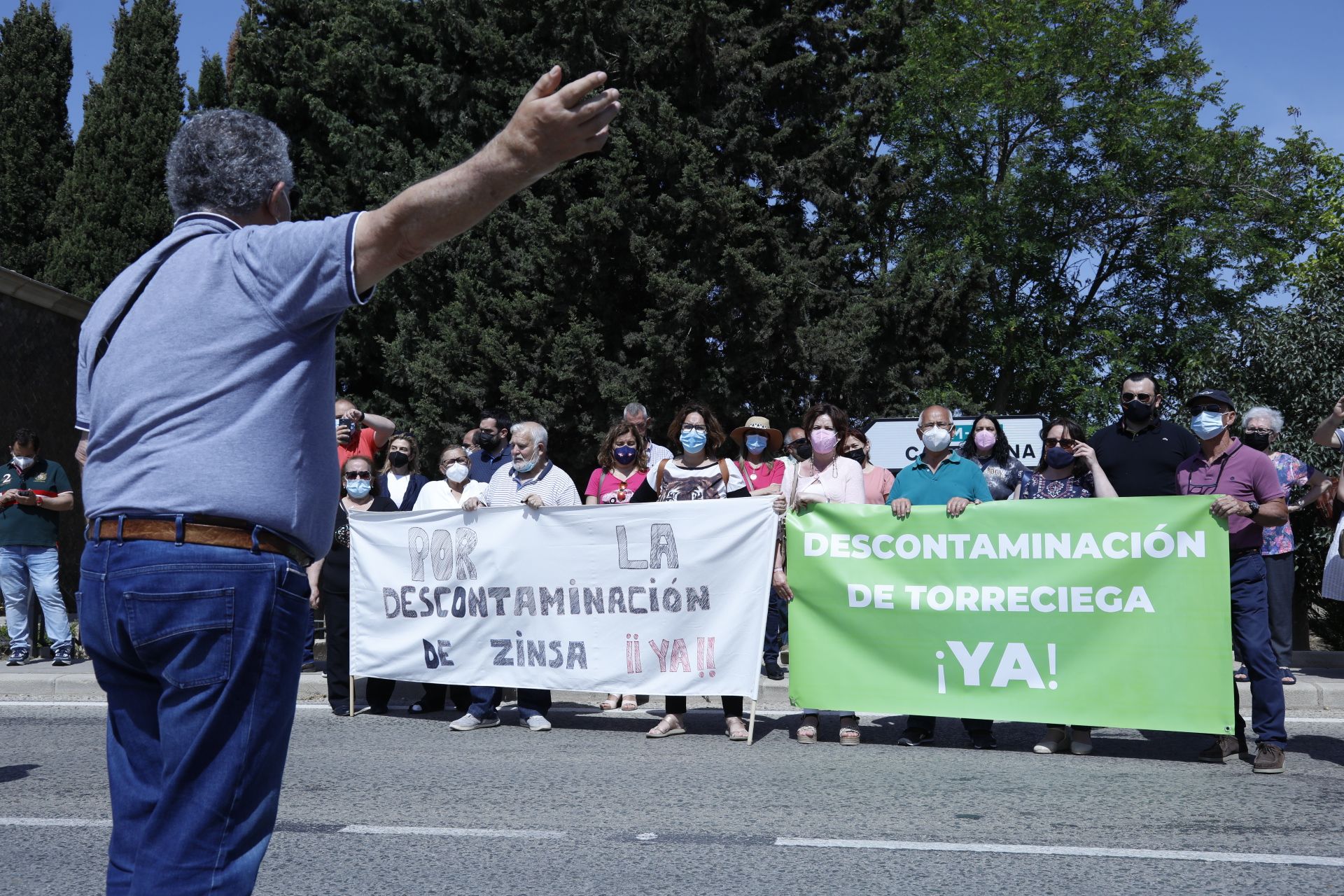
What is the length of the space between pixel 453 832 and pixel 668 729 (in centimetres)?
284

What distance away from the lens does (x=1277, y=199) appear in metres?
28.3

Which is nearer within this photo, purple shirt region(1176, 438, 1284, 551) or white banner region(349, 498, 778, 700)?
purple shirt region(1176, 438, 1284, 551)

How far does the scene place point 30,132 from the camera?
33.0m

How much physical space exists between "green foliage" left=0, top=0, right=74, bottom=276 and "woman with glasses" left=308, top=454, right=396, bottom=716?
26917mm

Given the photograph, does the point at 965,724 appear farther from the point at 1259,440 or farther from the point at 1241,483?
the point at 1259,440

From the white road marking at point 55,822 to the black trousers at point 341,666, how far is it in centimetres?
336

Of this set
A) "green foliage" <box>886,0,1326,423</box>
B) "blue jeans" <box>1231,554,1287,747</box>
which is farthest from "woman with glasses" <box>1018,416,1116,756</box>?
"green foliage" <box>886,0,1326,423</box>

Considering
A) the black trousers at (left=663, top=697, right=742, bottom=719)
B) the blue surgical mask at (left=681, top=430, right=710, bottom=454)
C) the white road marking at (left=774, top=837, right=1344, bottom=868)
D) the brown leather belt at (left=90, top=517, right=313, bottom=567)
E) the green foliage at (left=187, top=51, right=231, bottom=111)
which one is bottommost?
the white road marking at (left=774, top=837, right=1344, bottom=868)

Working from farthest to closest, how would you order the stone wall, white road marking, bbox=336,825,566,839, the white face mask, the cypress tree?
the cypress tree → the stone wall → the white face mask → white road marking, bbox=336,825,566,839

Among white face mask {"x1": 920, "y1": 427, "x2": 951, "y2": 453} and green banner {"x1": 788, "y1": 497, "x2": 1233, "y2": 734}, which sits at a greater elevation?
white face mask {"x1": 920, "y1": 427, "x2": 951, "y2": 453}

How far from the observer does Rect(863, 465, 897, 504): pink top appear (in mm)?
8734

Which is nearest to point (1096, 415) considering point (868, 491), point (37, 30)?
point (868, 491)

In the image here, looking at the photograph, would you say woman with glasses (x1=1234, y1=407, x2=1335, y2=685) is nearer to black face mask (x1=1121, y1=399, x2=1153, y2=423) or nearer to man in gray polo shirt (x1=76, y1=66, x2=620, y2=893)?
black face mask (x1=1121, y1=399, x2=1153, y2=423)

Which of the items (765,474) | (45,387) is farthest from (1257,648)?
(45,387)
